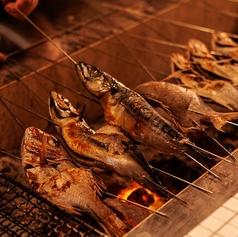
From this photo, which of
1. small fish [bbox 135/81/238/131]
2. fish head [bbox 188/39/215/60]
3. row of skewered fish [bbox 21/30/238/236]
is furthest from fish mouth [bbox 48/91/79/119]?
fish head [bbox 188/39/215/60]

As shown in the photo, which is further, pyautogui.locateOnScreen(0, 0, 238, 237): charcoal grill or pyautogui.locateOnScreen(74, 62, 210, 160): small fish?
pyautogui.locateOnScreen(74, 62, 210, 160): small fish

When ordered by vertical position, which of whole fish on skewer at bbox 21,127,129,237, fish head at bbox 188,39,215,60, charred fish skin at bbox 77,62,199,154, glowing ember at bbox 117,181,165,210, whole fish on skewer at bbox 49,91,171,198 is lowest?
glowing ember at bbox 117,181,165,210

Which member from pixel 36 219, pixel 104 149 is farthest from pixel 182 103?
pixel 36 219

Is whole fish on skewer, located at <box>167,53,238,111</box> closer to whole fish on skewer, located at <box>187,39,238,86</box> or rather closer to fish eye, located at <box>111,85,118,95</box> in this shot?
whole fish on skewer, located at <box>187,39,238,86</box>

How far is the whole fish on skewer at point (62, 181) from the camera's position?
6.67ft

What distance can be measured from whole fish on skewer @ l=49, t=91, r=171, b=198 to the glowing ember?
324mm

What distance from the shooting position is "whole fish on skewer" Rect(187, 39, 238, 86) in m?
3.08

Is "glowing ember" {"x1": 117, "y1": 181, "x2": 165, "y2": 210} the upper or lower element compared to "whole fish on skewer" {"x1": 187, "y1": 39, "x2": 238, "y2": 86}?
lower

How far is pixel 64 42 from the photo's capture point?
3.38 meters

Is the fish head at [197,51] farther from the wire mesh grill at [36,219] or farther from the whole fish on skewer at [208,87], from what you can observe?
the wire mesh grill at [36,219]

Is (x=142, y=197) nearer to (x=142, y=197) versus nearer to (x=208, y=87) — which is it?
(x=142, y=197)

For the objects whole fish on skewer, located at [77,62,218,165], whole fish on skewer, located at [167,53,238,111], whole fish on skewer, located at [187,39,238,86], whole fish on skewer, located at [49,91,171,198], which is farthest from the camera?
whole fish on skewer, located at [187,39,238,86]

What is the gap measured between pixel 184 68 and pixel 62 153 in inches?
47.8

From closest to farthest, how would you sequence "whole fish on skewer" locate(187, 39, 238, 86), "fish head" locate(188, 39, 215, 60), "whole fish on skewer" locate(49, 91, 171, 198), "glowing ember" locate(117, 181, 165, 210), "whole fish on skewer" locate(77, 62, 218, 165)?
"whole fish on skewer" locate(49, 91, 171, 198) < "whole fish on skewer" locate(77, 62, 218, 165) < "glowing ember" locate(117, 181, 165, 210) < "whole fish on skewer" locate(187, 39, 238, 86) < "fish head" locate(188, 39, 215, 60)
